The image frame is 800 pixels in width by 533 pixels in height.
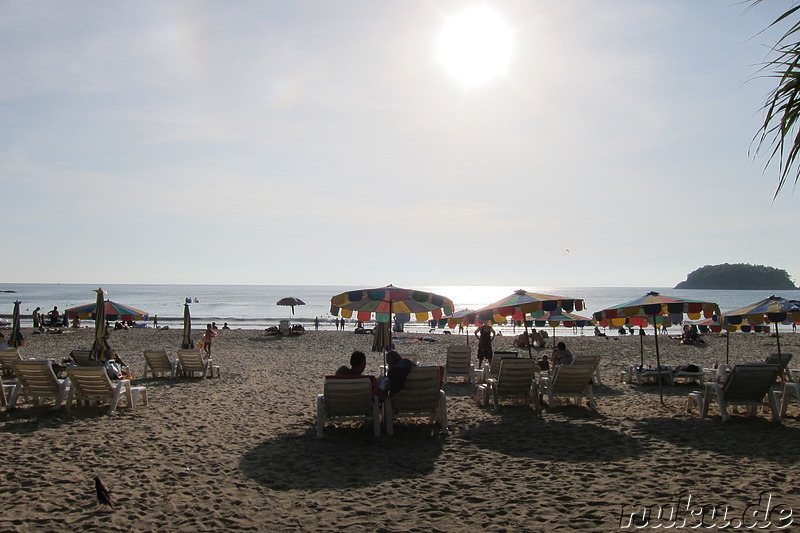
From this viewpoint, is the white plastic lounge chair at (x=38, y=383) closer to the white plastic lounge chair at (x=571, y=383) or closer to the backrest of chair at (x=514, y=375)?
the backrest of chair at (x=514, y=375)

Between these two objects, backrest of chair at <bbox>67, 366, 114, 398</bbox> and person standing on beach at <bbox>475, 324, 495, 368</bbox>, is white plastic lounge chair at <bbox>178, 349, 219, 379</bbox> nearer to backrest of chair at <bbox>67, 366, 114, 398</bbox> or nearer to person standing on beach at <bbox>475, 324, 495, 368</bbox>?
backrest of chair at <bbox>67, 366, 114, 398</bbox>

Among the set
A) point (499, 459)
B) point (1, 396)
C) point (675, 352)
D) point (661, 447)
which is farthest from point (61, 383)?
point (675, 352)

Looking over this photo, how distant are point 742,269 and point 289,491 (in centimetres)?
18596

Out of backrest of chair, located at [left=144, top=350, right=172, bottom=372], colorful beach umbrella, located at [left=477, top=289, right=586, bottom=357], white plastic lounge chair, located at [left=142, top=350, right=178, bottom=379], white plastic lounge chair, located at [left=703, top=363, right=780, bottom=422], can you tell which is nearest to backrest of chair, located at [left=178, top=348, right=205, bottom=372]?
white plastic lounge chair, located at [left=142, top=350, right=178, bottom=379]

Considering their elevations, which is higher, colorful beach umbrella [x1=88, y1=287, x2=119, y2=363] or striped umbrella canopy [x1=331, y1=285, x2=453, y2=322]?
striped umbrella canopy [x1=331, y1=285, x2=453, y2=322]

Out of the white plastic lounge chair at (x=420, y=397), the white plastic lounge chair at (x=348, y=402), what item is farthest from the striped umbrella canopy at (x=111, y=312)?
the white plastic lounge chair at (x=420, y=397)

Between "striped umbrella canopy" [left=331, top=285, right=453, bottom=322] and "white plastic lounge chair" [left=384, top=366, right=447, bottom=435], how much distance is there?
1.24 m

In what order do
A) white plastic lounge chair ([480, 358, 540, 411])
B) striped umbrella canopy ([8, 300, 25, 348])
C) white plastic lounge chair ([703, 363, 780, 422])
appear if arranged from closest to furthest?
white plastic lounge chair ([703, 363, 780, 422]) → white plastic lounge chair ([480, 358, 540, 411]) → striped umbrella canopy ([8, 300, 25, 348])

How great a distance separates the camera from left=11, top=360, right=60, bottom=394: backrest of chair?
7.68 metres

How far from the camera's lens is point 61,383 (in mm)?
7844

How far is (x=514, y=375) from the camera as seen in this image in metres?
8.41

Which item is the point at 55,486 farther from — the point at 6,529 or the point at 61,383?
the point at 61,383

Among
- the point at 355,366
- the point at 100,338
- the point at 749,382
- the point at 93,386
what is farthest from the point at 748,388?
the point at 100,338

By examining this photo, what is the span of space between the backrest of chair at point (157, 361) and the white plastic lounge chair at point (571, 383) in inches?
334
